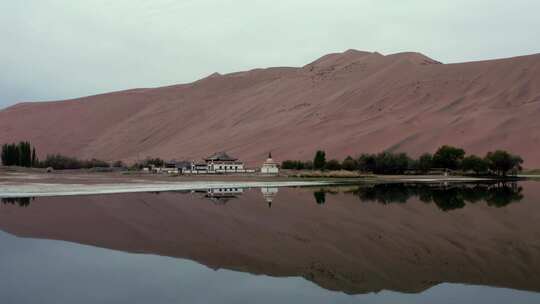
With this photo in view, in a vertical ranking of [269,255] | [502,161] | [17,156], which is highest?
[17,156]

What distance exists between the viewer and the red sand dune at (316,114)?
8356 centimetres

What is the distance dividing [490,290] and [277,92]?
11579 centimetres

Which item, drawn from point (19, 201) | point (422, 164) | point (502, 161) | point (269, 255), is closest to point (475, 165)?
point (502, 161)

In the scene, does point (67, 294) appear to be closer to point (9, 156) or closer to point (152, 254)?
point (152, 254)

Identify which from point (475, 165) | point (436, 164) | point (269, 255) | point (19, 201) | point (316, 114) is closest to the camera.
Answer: point (269, 255)

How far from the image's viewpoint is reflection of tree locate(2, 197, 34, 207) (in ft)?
94.0

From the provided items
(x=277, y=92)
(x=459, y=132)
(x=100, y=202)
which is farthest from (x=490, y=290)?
(x=277, y=92)

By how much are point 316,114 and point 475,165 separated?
40.2 m

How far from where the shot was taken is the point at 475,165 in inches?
2606

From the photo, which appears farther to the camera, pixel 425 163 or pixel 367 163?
pixel 367 163

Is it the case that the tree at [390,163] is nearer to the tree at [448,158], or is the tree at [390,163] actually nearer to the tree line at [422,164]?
the tree line at [422,164]

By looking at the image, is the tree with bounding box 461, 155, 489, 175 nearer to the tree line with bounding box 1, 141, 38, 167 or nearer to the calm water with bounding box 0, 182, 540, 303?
the calm water with bounding box 0, 182, 540, 303

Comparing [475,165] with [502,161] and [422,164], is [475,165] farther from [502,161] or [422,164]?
[422,164]

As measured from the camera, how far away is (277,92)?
411 feet
